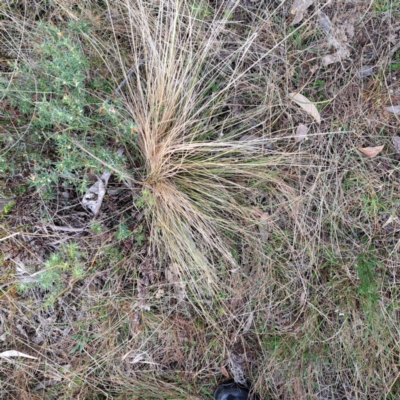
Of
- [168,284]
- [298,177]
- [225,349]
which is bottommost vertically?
[225,349]

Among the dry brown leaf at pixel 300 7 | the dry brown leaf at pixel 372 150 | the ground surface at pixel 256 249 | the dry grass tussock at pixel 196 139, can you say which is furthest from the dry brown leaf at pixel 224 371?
the dry brown leaf at pixel 300 7

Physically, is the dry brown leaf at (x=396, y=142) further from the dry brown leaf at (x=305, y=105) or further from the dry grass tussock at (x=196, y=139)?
the dry grass tussock at (x=196, y=139)

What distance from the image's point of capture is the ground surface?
6.79ft

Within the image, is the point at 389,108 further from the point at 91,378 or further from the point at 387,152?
the point at 91,378

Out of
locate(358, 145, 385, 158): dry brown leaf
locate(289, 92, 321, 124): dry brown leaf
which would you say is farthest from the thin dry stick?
locate(358, 145, 385, 158): dry brown leaf

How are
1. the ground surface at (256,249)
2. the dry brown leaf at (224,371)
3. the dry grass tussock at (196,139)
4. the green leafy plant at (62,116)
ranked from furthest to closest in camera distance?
the dry brown leaf at (224,371) → the ground surface at (256,249) → the dry grass tussock at (196,139) → the green leafy plant at (62,116)

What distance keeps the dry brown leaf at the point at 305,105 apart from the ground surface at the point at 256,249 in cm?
2

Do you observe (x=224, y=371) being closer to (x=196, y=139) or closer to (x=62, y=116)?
(x=196, y=139)

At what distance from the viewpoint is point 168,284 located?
6.89ft

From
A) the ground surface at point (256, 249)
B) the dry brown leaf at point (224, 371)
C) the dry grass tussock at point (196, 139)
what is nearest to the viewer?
the dry grass tussock at point (196, 139)

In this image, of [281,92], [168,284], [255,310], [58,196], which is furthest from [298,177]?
[58,196]

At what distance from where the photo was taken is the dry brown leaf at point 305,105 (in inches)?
83.0

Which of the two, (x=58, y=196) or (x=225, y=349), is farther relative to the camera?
(x=225, y=349)

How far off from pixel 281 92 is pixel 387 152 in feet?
2.39
